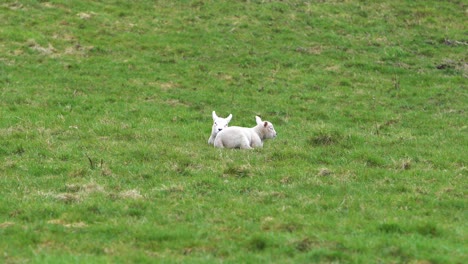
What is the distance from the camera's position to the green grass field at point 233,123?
11.2m

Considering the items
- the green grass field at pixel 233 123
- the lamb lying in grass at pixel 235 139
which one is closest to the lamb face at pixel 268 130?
the green grass field at pixel 233 123

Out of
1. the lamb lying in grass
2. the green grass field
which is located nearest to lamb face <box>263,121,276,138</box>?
the green grass field

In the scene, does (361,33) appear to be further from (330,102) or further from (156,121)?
(156,121)

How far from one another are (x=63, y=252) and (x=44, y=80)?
61.2ft

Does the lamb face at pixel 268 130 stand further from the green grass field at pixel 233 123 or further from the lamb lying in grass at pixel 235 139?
the lamb lying in grass at pixel 235 139

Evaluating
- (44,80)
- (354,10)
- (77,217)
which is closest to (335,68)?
(354,10)

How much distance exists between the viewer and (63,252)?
10383mm

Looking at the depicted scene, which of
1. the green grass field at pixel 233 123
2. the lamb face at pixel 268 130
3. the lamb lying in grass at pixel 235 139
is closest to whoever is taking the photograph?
the green grass field at pixel 233 123

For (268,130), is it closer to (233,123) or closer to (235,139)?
(235,139)

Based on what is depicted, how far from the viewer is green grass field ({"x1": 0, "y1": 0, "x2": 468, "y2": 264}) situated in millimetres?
11227

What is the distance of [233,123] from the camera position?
23.8 metres

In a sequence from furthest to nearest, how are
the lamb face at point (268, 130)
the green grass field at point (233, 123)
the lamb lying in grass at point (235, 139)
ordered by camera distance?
1. the lamb face at point (268, 130)
2. the lamb lying in grass at point (235, 139)
3. the green grass field at point (233, 123)

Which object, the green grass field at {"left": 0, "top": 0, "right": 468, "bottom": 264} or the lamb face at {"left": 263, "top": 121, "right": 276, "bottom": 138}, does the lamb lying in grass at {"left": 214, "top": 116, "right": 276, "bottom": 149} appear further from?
the lamb face at {"left": 263, "top": 121, "right": 276, "bottom": 138}

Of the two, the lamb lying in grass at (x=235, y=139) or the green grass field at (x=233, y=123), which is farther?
the lamb lying in grass at (x=235, y=139)
